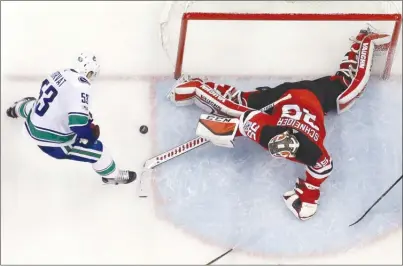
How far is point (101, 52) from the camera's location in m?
2.92

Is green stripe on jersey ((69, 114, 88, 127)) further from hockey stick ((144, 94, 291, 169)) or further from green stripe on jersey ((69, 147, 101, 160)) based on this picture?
hockey stick ((144, 94, 291, 169))

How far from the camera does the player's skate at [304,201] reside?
98.7 inches

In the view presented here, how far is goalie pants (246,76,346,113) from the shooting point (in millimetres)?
2549

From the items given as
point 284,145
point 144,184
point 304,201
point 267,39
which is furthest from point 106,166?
point 267,39

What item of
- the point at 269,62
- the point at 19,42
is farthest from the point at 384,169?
the point at 19,42

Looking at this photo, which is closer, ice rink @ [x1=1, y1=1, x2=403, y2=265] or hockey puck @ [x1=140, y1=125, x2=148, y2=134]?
ice rink @ [x1=1, y1=1, x2=403, y2=265]

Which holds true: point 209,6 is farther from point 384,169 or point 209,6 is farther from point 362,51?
point 384,169

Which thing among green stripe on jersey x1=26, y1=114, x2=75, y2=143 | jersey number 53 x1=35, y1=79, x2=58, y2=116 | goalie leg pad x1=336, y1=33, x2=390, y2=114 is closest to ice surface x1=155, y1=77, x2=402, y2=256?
goalie leg pad x1=336, y1=33, x2=390, y2=114

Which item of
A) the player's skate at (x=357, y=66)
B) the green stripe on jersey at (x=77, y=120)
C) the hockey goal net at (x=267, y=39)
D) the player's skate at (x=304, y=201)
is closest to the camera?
the green stripe on jersey at (x=77, y=120)

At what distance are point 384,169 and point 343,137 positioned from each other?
0.22 m

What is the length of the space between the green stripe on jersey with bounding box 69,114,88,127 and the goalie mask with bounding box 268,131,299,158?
0.67 m

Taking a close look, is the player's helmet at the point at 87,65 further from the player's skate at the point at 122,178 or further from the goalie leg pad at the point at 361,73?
the goalie leg pad at the point at 361,73

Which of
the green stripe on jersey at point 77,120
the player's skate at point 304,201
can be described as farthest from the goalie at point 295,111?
Answer: the green stripe on jersey at point 77,120

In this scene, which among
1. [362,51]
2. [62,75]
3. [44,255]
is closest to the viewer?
[62,75]
